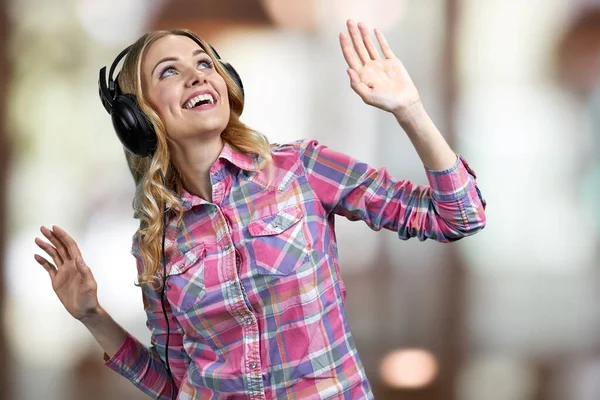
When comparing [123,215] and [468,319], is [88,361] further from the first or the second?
[468,319]

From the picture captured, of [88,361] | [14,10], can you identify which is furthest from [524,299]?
[14,10]

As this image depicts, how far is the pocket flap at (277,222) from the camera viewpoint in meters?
1.35

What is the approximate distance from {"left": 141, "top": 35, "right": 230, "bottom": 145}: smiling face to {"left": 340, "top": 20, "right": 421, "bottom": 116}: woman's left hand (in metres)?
0.30

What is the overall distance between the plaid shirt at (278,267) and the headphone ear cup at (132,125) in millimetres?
145

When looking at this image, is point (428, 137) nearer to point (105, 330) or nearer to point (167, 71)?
point (167, 71)

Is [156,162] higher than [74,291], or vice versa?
[156,162]

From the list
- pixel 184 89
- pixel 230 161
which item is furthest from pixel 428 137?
pixel 184 89

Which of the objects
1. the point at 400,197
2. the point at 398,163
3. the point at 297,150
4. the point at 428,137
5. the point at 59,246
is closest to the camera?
the point at 428,137

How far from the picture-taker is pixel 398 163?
234 centimetres

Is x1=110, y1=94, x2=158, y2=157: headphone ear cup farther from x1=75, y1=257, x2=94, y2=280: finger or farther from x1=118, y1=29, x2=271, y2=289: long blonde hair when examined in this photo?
x1=75, y1=257, x2=94, y2=280: finger

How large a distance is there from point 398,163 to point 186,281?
3.73ft

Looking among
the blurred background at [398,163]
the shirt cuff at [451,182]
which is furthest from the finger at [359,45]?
the blurred background at [398,163]

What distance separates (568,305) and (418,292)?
20.2 inches

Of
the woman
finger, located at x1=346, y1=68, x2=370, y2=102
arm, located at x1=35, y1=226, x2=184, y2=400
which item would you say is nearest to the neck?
the woman
